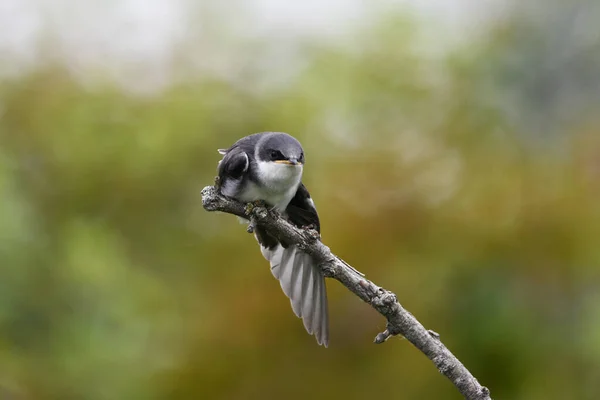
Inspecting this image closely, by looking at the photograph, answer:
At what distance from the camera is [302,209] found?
3.51 metres

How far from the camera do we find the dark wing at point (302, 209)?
3492 mm

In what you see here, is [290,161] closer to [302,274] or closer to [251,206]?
[251,206]

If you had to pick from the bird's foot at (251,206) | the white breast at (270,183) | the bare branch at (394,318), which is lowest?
the bare branch at (394,318)

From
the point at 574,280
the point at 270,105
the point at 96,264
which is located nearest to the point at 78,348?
the point at 96,264

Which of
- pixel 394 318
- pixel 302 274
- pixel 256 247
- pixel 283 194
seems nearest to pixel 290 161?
pixel 283 194

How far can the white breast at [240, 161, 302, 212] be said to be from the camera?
3.12 m

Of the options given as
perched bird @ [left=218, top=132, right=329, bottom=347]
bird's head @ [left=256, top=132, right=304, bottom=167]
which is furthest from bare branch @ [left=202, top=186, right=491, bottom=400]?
bird's head @ [left=256, top=132, right=304, bottom=167]

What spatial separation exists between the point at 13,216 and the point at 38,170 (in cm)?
53

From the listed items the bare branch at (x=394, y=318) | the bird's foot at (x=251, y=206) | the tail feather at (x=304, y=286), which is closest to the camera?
the bare branch at (x=394, y=318)

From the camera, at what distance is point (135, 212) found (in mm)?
6520

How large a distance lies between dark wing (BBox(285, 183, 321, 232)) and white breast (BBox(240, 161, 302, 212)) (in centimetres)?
30

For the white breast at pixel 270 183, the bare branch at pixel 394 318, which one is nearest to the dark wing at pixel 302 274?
the white breast at pixel 270 183

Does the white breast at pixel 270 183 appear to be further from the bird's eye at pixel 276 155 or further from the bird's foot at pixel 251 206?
the bird's foot at pixel 251 206

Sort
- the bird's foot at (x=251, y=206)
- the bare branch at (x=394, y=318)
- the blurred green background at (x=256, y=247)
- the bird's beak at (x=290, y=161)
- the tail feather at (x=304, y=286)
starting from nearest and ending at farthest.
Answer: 1. the bare branch at (x=394, y=318)
2. the bird's foot at (x=251, y=206)
3. the bird's beak at (x=290, y=161)
4. the tail feather at (x=304, y=286)
5. the blurred green background at (x=256, y=247)
